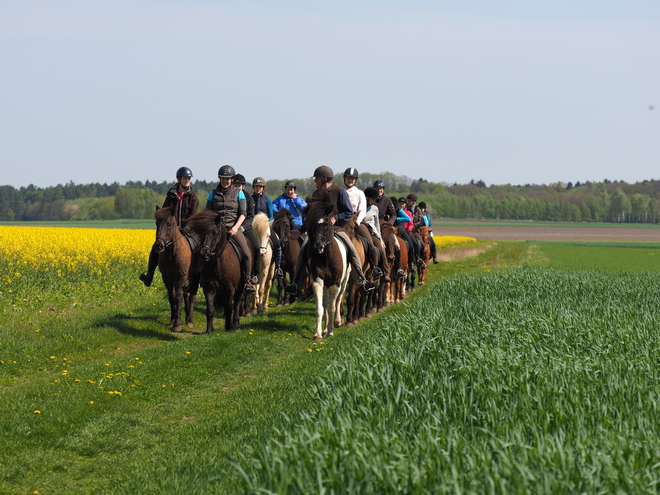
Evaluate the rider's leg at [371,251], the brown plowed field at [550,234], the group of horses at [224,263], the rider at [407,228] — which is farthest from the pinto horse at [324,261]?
the brown plowed field at [550,234]

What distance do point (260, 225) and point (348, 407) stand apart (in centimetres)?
965

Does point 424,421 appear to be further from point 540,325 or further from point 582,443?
point 540,325

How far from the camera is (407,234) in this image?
19750mm

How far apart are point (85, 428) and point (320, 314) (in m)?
6.49

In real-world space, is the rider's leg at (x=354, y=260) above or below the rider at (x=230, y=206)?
below

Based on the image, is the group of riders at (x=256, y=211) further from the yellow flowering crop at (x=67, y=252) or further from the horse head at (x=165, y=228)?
the yellow flowering crop at (x=67, y=252)

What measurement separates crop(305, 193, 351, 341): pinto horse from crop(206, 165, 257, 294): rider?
117 centimetres

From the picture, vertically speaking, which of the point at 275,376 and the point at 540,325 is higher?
the point at 540,325

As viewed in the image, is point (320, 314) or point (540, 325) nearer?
point (540, 325)

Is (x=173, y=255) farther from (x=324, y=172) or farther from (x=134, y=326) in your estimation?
(x=324, y=172)

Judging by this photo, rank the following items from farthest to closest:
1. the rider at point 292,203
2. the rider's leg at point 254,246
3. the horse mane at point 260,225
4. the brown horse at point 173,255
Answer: the rider at point 292,203 → the horse mane at point 260,225 → the rider's leg at point 254,246 → the brown horse at point 173,255

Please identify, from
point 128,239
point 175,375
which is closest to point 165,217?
point 175,375

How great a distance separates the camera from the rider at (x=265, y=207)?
628 inches

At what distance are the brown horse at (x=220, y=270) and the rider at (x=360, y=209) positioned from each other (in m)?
2.31
